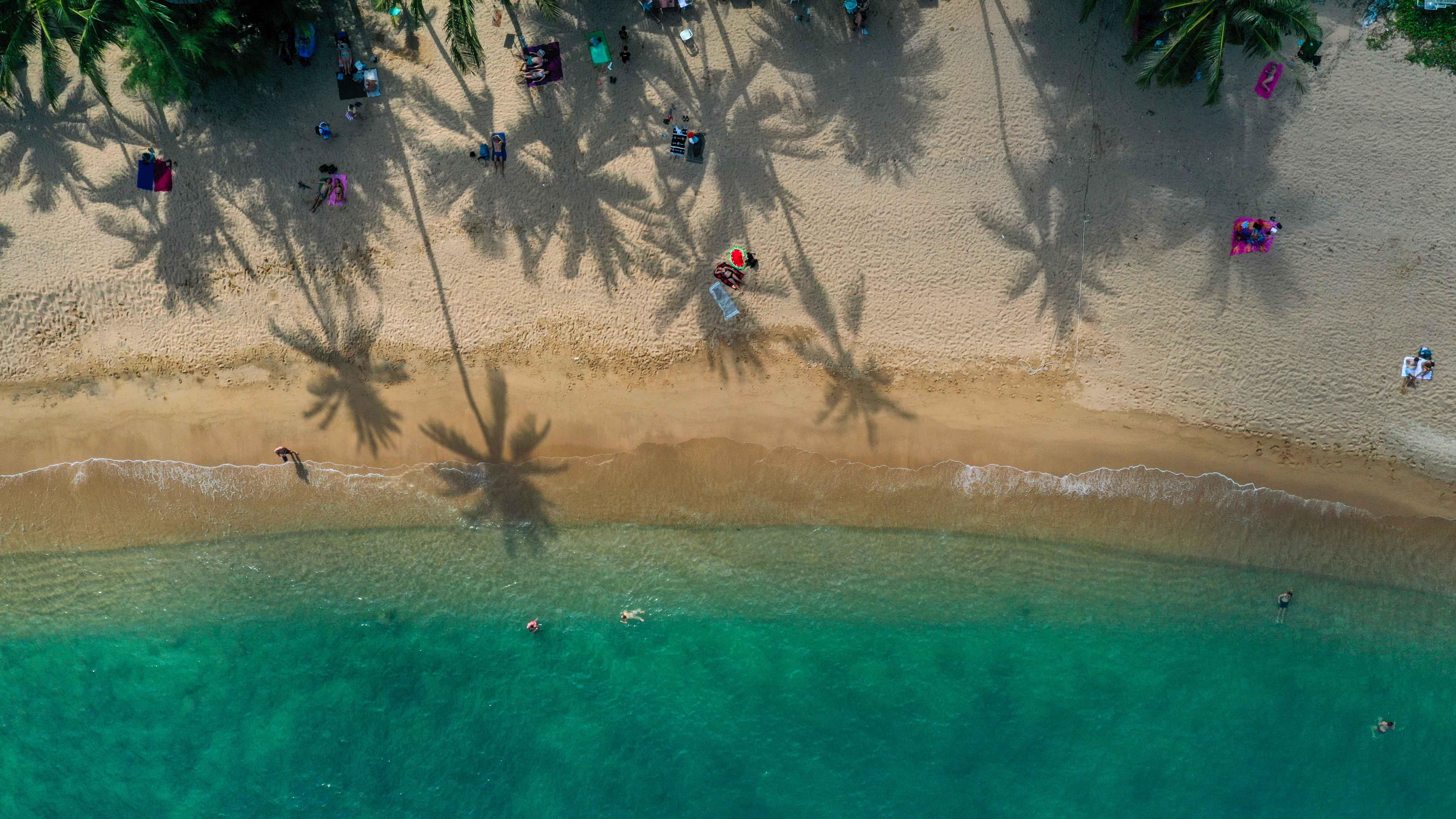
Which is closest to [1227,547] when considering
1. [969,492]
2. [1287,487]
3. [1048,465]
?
[1287,487]

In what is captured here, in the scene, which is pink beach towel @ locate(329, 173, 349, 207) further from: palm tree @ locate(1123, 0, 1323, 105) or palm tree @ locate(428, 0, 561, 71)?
palm tree @ locate(1123, 0, 1323, 105)

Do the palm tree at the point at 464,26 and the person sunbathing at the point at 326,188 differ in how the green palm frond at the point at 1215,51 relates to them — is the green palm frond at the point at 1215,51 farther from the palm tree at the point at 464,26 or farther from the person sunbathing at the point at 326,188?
the person sunbathing at the point at 326,188

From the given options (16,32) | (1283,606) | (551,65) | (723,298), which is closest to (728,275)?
(723,298)

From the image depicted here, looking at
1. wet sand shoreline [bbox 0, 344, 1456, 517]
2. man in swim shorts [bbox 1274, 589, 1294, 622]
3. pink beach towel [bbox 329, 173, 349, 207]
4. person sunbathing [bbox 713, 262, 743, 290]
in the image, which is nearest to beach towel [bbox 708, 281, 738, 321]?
person sunbathing [bbox 713, 262, 743, 290]

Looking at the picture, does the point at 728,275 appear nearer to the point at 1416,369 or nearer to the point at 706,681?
the point at 706,681

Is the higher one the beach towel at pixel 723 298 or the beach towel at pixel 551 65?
the beach towel at pixel 551 65

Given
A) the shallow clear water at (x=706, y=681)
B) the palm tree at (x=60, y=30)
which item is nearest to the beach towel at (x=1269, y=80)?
the shallow clear water at (x=706, y=681)
